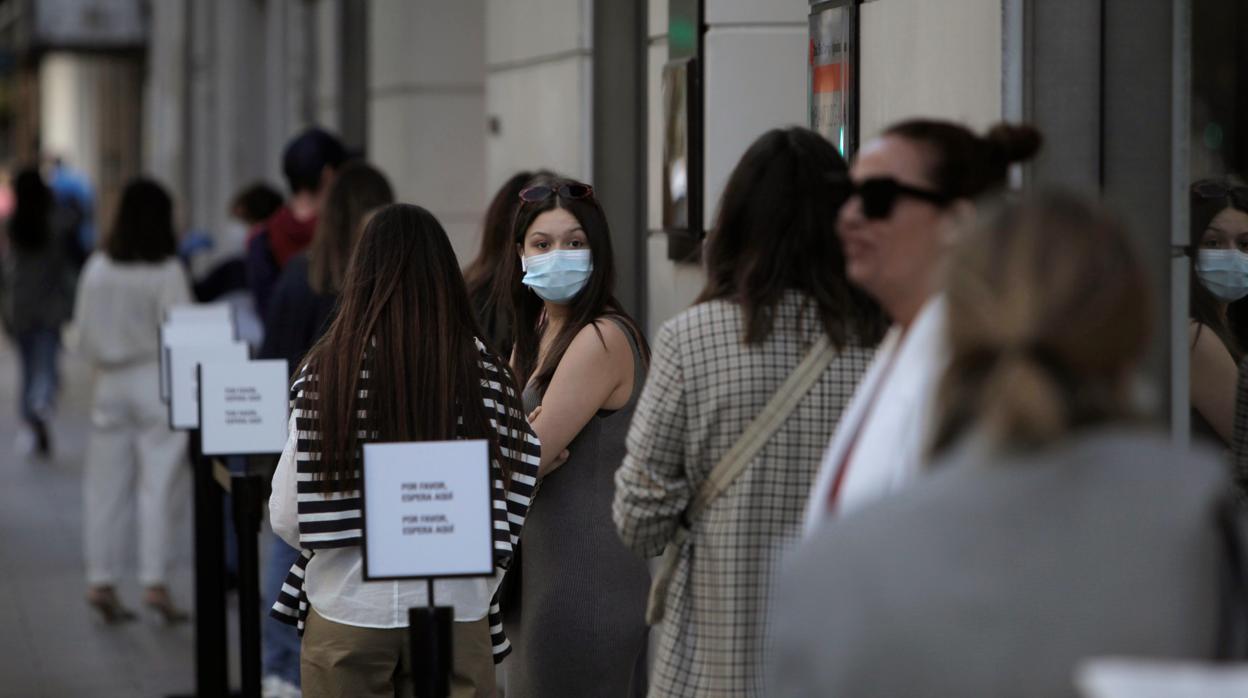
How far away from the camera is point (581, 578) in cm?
430

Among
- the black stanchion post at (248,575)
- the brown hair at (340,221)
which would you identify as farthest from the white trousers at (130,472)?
the black stanchion post at (248,575)

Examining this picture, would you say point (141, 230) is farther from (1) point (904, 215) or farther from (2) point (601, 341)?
(1) point (904, 215)

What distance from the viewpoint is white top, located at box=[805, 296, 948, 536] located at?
2.23 metres

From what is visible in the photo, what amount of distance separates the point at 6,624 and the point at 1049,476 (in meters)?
7.30

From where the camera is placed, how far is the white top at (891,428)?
2.23 metres

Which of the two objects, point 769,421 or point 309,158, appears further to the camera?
point 309,158

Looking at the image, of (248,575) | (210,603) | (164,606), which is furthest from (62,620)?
(248,575)

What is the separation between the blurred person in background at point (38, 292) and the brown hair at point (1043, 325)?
40.3 feet

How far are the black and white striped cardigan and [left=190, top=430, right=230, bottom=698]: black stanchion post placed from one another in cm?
208

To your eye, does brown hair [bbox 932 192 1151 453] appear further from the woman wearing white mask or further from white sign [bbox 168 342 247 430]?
white sign [bbox 168 342 247 430]

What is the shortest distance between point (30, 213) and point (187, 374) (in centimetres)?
835

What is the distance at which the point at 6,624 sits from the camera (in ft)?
27.0

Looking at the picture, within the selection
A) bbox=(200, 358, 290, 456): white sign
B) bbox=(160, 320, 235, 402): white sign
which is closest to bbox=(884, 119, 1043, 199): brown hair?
bbox=(200, 358, 290, 456): white sign

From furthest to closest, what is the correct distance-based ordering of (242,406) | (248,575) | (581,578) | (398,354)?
(248,575) → (242,406) → (581,578) → (398,354)
